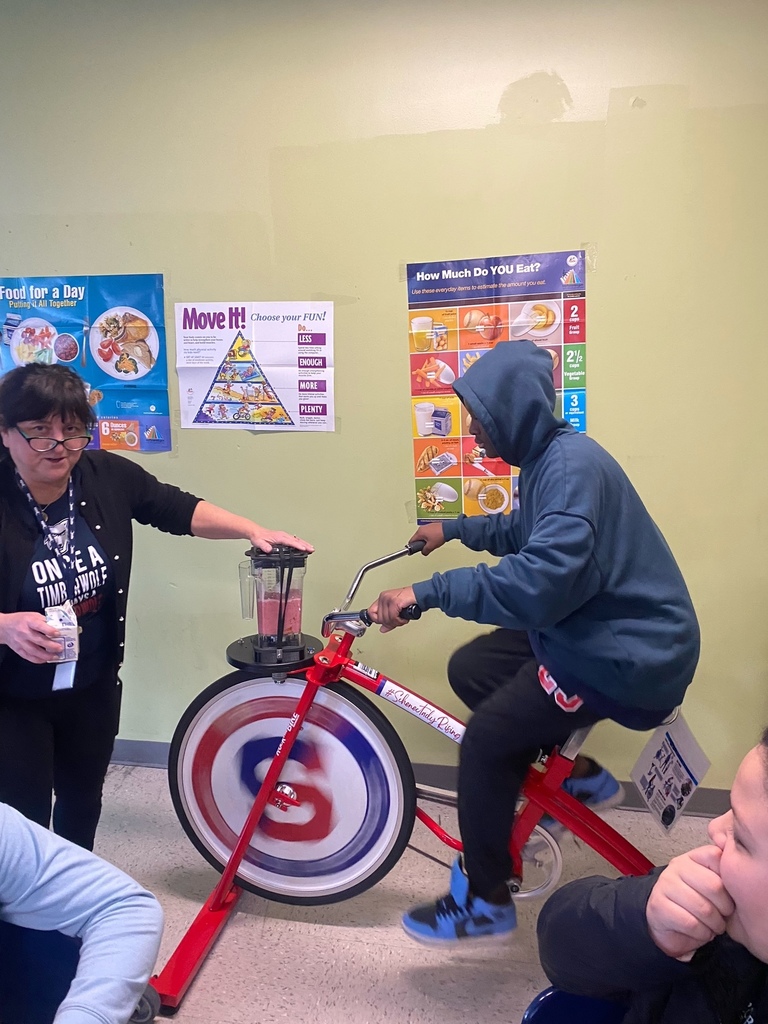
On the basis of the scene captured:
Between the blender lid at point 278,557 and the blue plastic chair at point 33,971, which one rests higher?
the blender lid at point 278,557

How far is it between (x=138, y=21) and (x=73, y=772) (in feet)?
6.94

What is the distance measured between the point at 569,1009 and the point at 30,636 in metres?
1.06

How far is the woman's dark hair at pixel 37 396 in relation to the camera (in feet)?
4.56

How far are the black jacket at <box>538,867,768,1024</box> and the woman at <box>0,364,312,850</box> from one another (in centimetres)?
98

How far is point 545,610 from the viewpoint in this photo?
4.31ft

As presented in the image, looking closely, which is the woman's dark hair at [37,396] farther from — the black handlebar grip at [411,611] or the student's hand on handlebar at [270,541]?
the black handlebar grip at [411,611]

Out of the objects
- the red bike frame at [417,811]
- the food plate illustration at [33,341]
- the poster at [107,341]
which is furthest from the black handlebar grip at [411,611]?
the food plate illustration at [33,341]

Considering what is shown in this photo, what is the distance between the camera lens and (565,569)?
1271mm

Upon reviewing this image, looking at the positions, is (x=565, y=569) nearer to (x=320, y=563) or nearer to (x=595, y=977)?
(x=595, y=977)

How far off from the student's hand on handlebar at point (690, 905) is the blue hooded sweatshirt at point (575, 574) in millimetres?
623

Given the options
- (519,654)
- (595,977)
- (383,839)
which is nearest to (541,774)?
(519,654)

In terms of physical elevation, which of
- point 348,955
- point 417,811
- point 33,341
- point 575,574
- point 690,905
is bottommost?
point 348,955

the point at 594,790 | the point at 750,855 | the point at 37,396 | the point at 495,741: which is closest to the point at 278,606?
the point at 495,741

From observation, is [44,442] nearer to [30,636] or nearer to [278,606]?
[30,636]
